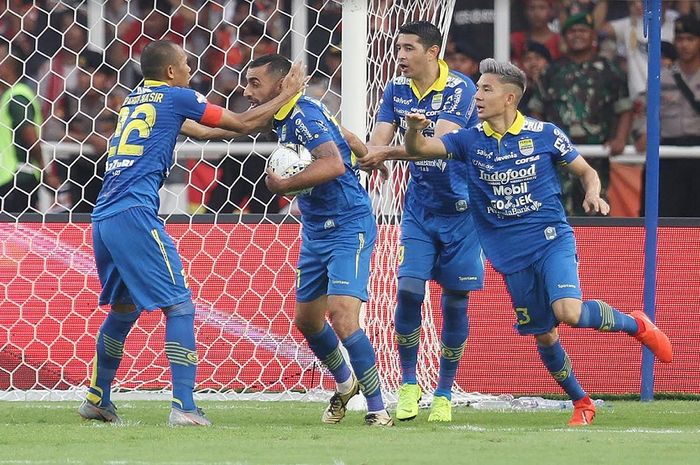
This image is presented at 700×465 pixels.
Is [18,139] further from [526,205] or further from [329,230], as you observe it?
[526,205]

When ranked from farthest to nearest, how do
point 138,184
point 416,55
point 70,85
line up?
point 70,85, point 416,55, point 138,184

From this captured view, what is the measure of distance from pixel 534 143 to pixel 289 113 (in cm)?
135

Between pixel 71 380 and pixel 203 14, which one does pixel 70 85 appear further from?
pixel 71 380

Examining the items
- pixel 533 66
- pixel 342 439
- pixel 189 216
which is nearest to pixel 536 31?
pixel 533 66

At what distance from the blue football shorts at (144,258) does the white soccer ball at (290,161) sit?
0.70 meters

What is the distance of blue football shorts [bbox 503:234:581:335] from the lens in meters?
7.42

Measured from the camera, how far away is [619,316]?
745 centimetres

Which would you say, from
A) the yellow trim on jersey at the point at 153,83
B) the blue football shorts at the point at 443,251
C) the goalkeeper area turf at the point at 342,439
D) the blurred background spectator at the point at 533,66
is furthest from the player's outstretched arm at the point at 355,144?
the blurred background spectator at the point at 533,66

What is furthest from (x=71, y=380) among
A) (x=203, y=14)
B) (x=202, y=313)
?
(x=203, y=14)

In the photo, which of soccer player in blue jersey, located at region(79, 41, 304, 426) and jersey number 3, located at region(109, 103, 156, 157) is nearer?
soccer player in blue jersey, located at region(79, 41, 304, 426)

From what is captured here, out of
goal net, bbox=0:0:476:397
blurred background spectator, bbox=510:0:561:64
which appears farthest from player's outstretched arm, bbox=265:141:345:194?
blurred background spectator, bbox=510:0:561:64

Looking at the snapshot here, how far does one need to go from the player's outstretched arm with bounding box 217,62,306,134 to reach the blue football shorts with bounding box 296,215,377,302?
2.31 feet

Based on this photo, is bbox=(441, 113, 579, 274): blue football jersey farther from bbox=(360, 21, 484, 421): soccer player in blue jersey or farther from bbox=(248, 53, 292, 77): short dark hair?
bbox=(248, 53, 292, 77): short dark hair

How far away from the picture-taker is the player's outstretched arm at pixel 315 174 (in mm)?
7093
